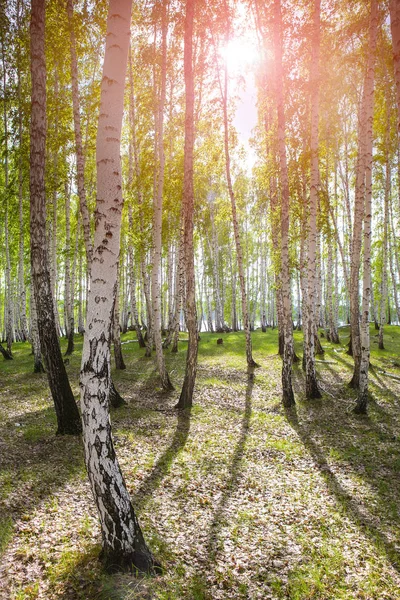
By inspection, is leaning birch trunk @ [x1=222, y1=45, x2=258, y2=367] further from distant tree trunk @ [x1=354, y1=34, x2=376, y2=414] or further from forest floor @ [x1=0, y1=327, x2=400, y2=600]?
distant tree trunk @ [x1=354, y1=34, x2=376, y2=414]

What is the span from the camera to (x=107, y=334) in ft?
13.0

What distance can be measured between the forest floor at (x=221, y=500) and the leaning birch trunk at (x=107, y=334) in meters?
0.44

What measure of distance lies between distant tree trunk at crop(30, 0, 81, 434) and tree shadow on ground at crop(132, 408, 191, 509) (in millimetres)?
2474

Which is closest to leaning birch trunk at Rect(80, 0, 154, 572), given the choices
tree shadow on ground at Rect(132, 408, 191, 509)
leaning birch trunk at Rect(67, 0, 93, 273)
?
tree shadow on ground at Rect(132, 408, 191, 509)

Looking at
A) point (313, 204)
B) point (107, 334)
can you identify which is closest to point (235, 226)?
point (313, 204)

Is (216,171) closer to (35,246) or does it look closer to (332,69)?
(332,69)

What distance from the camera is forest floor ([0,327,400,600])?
13.7 ft

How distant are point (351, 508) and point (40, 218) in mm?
7773

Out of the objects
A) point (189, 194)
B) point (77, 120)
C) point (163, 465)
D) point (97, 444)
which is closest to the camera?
point (97, 444)

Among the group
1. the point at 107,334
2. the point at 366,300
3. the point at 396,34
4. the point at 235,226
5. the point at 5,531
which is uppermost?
the point at 235,226

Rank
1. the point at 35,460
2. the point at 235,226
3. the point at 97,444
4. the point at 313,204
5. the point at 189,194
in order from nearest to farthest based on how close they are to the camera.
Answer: the point at 97,444 → the point at 35,460 → the point at 189,194 → the point at 313,204 → the point at 235,226

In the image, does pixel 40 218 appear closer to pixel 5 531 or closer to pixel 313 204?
pixel 5 531

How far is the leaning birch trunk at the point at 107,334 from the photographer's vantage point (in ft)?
12.8

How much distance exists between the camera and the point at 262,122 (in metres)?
19.1
